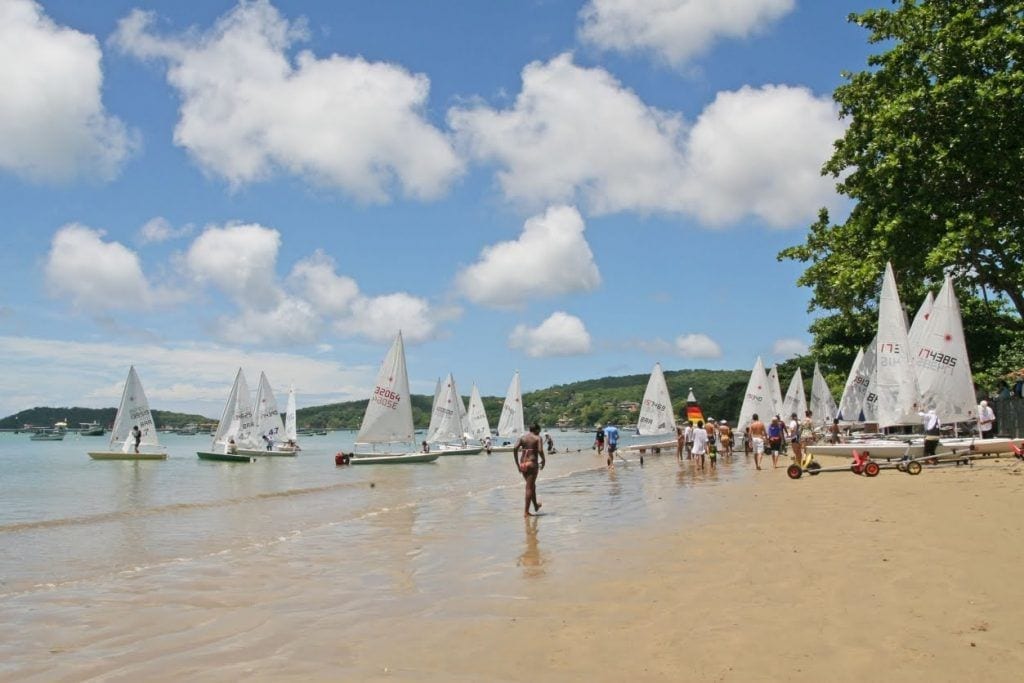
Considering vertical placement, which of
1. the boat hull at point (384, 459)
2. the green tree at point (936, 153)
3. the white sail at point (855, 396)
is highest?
the green tree at point (936, 153)

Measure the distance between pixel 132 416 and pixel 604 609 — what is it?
5039 centimetres

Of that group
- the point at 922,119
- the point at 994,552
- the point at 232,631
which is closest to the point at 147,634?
the point at 232,631

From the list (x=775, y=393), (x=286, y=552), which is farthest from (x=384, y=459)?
(x=775, y=393)

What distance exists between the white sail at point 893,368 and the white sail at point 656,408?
26696 millimetres

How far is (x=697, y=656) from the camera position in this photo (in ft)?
Result: 18.3

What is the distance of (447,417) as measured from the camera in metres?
54.1

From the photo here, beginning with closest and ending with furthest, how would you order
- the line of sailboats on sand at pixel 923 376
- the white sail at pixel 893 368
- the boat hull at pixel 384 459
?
1. the line of sailboats on sand at pixel 923 376
2. the white sail at pixel 893 368
3. the boat hull at pixel 384 459

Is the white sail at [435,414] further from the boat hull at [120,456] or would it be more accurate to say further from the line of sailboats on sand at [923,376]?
the line of sailboats on sand at [923,376]

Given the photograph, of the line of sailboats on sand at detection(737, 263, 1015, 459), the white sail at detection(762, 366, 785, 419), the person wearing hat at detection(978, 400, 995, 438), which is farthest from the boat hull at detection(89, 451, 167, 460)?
the person wearing hat at detection(978, 400, 995, 438)

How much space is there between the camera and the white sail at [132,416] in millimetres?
49875

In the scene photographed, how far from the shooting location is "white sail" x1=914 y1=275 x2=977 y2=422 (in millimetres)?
20500

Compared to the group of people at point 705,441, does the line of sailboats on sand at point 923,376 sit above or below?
above

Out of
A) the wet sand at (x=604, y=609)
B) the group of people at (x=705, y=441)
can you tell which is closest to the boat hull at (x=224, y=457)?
the group of people at (x=705, y=441)

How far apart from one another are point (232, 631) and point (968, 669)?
6080mm
